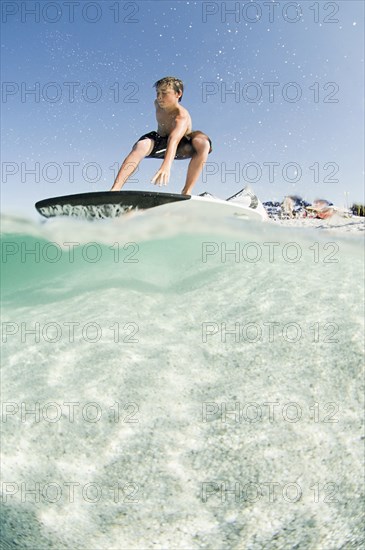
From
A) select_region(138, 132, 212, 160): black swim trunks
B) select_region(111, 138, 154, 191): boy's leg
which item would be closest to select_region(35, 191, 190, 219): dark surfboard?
select_region(111, 138, 154, 191): boy's leg

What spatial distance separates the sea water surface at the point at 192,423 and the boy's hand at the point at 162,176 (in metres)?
1.79

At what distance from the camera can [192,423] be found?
321 cm

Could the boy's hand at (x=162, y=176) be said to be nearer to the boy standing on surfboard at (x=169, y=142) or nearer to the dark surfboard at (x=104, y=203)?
the boy standing on surfboard at (x=169, y=142)

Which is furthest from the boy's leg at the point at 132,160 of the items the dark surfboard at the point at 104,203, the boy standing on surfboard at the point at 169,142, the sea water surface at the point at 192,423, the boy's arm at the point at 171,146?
the sea water surface at the point at 192,423

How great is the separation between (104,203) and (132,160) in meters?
0.80

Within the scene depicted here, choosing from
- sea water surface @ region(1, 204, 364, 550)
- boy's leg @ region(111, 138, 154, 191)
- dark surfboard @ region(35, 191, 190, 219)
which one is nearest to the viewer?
sea water surface @ region(1, 204, 364, 550)

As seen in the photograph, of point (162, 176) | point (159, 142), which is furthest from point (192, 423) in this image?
point (159, 142)

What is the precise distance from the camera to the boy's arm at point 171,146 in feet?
16.0

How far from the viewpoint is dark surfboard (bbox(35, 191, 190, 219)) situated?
503 centimetres

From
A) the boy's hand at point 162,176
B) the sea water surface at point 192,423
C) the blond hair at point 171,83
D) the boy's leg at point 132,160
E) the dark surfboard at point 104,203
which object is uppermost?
the blond hair at point 171,83

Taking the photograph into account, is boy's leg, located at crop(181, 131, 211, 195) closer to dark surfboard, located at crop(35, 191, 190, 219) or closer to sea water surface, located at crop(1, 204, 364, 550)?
dark surfboard, located at crop(35, 191, 190, 219)

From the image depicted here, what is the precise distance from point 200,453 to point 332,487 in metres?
0.95

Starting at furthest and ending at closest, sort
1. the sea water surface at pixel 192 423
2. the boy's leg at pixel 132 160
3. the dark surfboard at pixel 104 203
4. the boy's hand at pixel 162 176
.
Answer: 1. the boy's leg at pixel 132 160
2. the dark surfboard at pixel 104 203
3. the boy's hand at pixel 162 176
4. the sea water surface at pixel 192 423

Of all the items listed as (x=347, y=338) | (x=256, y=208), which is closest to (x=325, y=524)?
(x=347, y=338)
